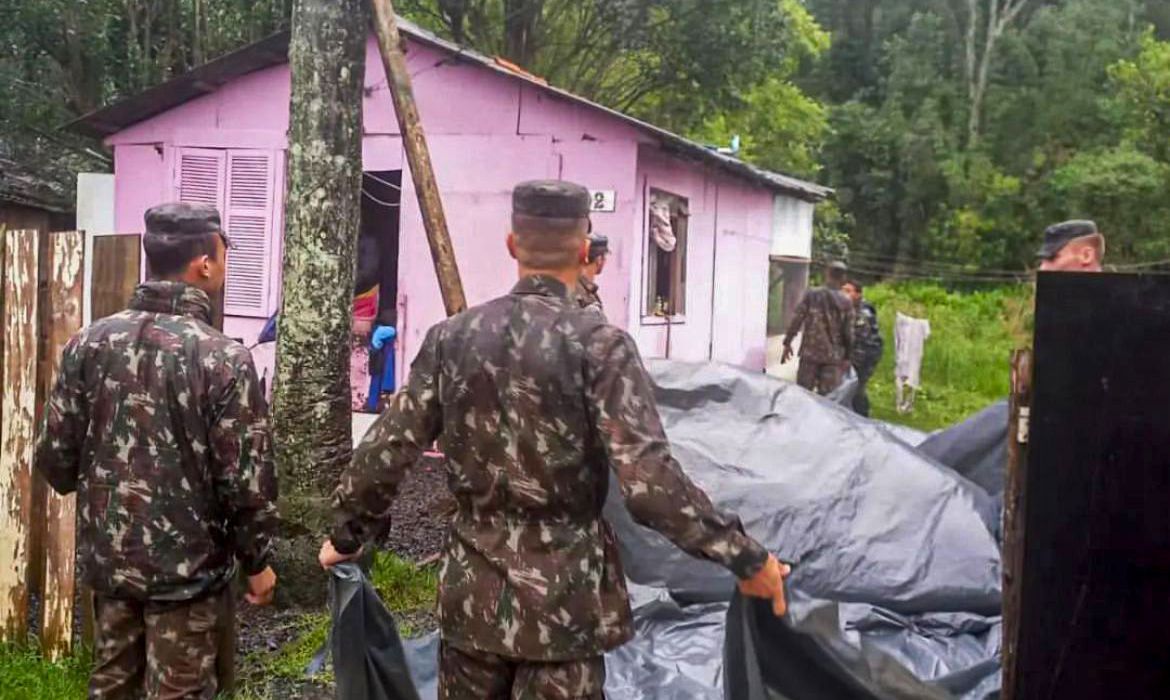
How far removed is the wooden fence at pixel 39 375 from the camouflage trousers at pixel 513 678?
222cm

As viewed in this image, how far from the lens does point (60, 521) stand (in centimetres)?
452

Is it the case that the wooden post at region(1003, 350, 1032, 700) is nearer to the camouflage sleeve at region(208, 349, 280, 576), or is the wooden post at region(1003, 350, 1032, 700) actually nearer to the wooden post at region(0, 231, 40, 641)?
the camouflage sleeve at region(208, 349, 280, 576)

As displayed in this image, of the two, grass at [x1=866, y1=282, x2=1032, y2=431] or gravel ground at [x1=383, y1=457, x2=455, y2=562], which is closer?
gravel ground at [x1=383, y1=457, x2=455, y2=562]

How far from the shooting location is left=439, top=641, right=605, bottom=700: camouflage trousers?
2773 millimetres

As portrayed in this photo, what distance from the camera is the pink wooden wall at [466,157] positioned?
9.58m

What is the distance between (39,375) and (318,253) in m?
1.34

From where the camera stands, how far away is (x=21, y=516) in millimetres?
4578

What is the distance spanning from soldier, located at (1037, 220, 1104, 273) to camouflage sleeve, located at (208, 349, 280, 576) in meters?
3.12

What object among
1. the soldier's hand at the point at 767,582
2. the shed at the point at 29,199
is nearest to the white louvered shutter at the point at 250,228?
the shed at the point at 29,199

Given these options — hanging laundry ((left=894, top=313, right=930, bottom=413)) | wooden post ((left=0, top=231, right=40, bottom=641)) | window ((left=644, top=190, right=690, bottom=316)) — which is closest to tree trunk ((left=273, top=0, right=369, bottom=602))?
wooden post ((left=0, top=231, right=40, bottom=641))

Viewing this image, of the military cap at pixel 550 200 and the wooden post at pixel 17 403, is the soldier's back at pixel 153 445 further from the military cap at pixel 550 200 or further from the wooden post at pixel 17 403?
the wooden post at pixel 17 403

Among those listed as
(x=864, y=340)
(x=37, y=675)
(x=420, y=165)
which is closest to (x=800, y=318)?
(x=864, y=340)

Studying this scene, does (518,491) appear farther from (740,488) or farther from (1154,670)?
(740,488)

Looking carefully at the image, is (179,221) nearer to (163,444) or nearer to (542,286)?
(163,444)
